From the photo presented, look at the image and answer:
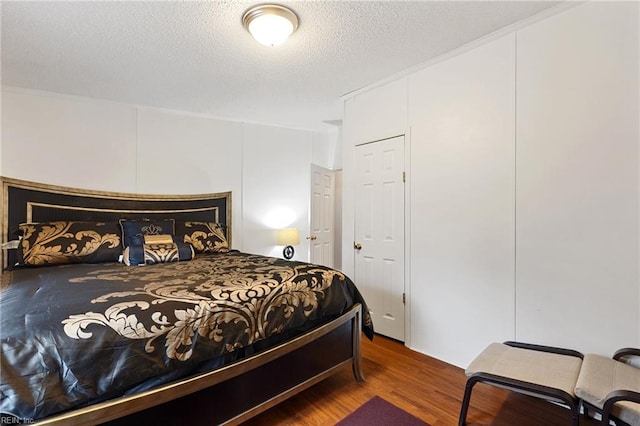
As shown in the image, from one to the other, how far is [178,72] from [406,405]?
321 cm

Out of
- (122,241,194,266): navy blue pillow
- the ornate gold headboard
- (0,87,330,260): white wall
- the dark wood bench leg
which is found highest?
(0,87,330,260): white wall

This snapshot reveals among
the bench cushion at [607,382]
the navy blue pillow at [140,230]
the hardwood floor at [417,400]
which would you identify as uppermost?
the navy blue pillow at [140,230]

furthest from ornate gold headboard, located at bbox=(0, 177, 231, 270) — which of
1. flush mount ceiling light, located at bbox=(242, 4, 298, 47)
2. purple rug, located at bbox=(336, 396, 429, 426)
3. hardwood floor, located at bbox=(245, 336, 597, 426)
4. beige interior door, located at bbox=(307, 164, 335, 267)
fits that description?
purple rug, located at bbox=(336, 396, 429, 426)

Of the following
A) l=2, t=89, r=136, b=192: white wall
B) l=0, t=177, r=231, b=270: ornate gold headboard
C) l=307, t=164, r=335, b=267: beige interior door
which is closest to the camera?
l=0, t=177, r=231, b=270: ornate gold headboard

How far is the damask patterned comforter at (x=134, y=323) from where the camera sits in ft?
3.58

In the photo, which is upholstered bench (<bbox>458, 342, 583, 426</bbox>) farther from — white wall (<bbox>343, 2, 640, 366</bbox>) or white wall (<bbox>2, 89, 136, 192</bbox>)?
white wall (<bbox>2, 89, 136, 192</bbox>)

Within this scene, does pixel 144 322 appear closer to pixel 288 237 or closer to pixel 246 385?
pixel 246 385

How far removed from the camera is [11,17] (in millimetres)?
1990

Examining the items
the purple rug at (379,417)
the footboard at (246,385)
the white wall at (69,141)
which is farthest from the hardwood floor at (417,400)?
the white wall at (69,141)

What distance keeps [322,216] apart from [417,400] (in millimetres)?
3133

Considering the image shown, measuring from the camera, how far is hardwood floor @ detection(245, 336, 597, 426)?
1.88 meters

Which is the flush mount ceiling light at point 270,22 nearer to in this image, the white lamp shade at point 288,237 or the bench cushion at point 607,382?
the bench cushion at point 607,382

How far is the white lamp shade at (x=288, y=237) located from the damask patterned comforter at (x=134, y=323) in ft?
6.91

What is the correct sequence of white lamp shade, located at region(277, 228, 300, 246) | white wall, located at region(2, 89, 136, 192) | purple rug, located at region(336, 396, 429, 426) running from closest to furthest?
purple rug, located at region(336, 396, 429, 426) < white wall, located at region(2, 89, 136, 192) < white lamp shade, located at region(277, 228, 300, 246)
